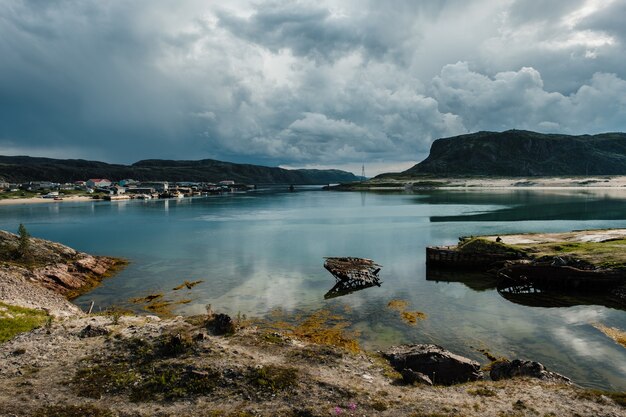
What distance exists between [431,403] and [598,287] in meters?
33.4

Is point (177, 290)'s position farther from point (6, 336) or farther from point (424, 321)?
point (424, 321)

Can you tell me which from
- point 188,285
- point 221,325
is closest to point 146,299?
point 188,285

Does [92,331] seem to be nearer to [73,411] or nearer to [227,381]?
[73,411]

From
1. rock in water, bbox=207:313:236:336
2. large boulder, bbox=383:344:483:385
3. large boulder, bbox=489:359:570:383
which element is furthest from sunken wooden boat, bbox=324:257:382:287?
large boulder, bbox=489:359:570:383

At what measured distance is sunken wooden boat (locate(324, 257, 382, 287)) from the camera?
149ft

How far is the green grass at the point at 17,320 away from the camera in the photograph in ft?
78.2

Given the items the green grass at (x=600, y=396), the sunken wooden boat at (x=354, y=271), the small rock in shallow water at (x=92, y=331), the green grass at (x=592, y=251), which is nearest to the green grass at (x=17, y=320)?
the small rock in shallow water at (x=92, y=331)

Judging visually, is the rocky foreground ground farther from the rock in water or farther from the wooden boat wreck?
the wooden boat wreck

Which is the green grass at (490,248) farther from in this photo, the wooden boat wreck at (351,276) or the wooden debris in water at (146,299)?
the wooden debris in water at (146,299)

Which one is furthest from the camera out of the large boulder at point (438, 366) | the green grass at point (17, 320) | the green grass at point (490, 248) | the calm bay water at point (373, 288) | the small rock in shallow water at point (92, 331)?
the green grass at point (490, 248)

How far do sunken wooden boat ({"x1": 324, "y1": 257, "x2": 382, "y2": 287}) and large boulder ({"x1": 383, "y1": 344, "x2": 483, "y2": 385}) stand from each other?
22.2 meters

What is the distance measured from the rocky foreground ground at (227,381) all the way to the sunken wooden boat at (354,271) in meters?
20.2

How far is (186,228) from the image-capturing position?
104m

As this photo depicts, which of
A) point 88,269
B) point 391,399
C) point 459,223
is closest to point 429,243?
point 459,223
